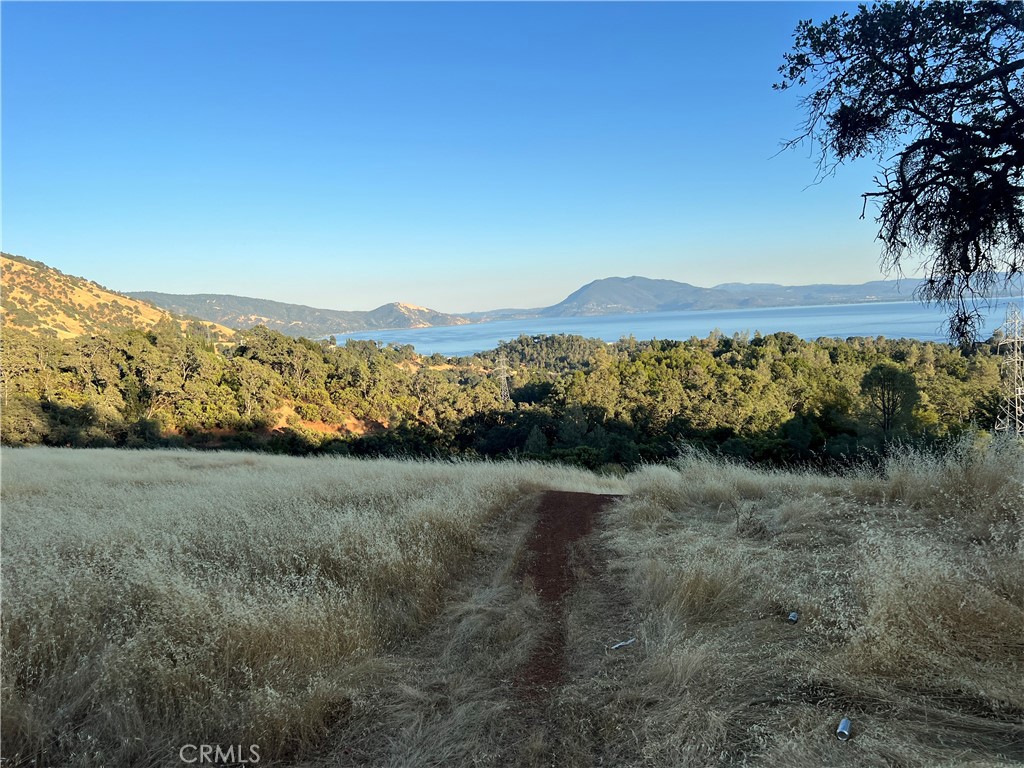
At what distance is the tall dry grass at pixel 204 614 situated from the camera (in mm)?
2621

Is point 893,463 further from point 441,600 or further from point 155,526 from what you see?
point 155,526

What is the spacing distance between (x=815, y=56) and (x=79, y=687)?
714cm

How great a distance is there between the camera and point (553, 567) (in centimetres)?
520

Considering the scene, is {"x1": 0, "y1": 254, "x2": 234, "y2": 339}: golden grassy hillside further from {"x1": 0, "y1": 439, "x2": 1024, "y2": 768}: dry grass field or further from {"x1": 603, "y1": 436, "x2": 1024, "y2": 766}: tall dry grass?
{"x1": 603, "y1": 436, "x2": 1024, "y2": 766}: tall dry grass

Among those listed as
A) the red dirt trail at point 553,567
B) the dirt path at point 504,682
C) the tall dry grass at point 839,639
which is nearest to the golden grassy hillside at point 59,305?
the red dirt trail at point 553,567

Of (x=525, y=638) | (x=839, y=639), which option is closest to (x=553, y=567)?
(x=525, y=638)

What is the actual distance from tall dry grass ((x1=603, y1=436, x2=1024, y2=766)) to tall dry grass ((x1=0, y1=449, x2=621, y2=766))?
186 centimetres

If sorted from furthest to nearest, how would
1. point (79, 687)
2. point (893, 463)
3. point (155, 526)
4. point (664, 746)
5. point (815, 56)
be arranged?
point (893, 463) → point (155, 526) → point (815, 56) → point (79, 687) → point (664, 746)

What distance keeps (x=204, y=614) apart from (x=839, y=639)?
4.14m

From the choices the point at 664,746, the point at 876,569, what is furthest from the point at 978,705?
the point at 664,746

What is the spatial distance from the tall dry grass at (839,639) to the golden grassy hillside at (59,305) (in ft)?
225

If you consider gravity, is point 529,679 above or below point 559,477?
above

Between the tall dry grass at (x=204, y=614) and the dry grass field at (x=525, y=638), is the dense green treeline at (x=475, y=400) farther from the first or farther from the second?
the dry grass field at (x=525, y=638)

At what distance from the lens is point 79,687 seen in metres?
2.80
